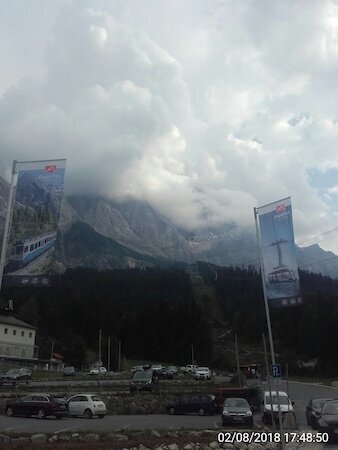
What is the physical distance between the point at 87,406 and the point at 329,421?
18.3 m

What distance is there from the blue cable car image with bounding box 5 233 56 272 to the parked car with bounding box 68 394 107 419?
18370 mm

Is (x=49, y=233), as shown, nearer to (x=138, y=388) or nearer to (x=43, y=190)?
(x=43, y=190)

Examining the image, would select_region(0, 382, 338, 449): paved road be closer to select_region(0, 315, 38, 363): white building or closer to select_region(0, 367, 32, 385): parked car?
select_region(0, 367, 32, 385): parked car

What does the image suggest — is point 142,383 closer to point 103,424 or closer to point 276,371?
point 103,424

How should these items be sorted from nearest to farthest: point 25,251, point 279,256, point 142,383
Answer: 1. point 25,251
2. point 279,256
3. point 142,383

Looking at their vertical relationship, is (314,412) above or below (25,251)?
below

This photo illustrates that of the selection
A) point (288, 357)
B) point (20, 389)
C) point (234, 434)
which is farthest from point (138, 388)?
point (288, 357)

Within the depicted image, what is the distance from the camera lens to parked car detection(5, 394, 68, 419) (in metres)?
32.1

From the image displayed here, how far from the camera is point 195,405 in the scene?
37.2 meters

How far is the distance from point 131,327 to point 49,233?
142194 millimetres

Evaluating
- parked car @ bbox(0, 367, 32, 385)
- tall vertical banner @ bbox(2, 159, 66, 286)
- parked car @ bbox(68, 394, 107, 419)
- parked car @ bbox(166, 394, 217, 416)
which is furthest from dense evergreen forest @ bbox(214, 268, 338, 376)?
tall vertical banner @ bbox(2, 159, 66, 286)

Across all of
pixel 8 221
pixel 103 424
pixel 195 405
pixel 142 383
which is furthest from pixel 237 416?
pixel 142 383

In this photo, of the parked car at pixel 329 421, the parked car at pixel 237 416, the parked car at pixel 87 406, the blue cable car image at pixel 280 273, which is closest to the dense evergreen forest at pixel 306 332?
the parked car at pixel 87 406

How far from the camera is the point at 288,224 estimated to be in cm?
2506
